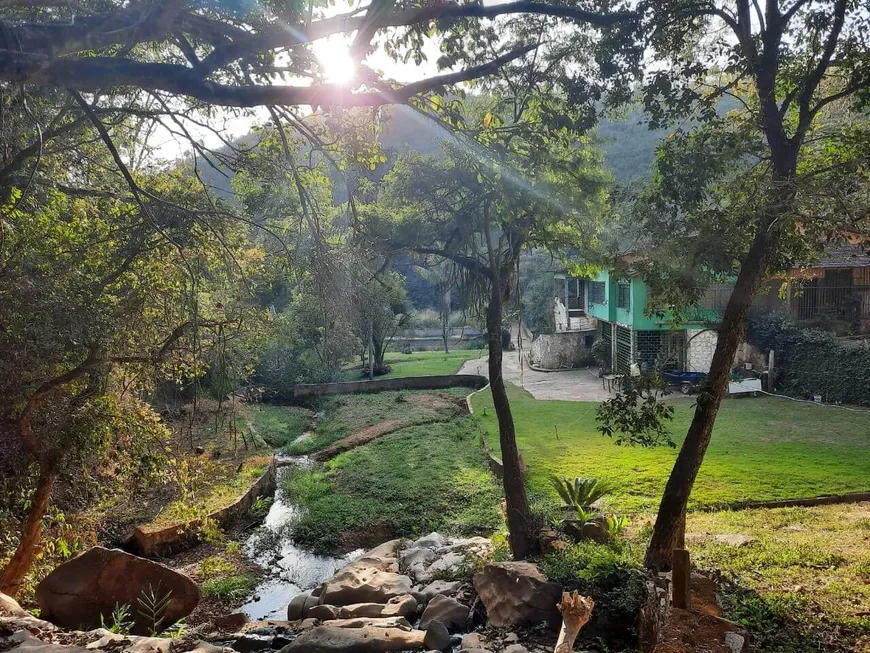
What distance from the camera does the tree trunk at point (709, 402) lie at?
6664 millimetres

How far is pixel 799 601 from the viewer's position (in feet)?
19.9

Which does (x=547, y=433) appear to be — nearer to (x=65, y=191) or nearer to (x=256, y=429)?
(x=256, y=429)

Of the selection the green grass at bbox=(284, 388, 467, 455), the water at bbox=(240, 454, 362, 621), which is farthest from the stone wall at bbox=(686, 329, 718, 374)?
the water at bbox=(240, 454, 362, 621)

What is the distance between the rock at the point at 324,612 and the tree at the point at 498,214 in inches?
99.8

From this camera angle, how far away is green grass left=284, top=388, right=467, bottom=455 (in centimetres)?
1945

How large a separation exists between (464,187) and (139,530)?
804 centimetres

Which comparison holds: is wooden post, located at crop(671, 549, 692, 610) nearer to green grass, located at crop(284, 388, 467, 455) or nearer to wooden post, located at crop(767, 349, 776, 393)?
green grass, located at crop(284, 388, 467, 455)

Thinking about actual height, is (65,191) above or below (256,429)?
above

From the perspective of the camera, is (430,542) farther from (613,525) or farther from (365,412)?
(365,412)

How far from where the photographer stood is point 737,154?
7109 millimetres

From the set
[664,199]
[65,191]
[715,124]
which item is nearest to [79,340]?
[65,191]

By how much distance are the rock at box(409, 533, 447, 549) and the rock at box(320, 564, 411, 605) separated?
1279 millimetres

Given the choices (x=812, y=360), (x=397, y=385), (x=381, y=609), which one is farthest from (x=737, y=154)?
(x=397, y=385)

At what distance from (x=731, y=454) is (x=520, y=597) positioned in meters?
10.0
